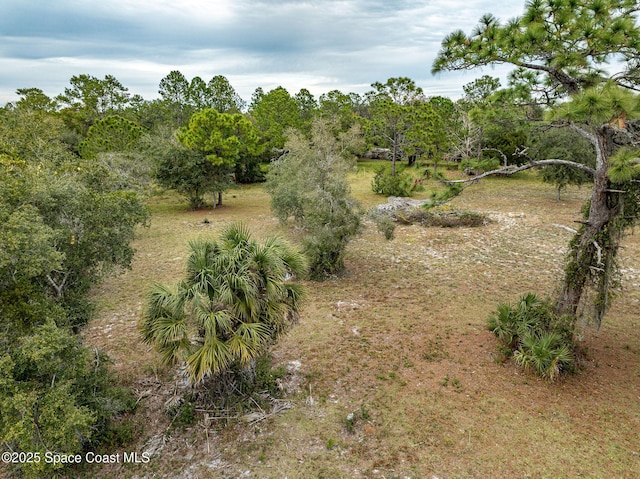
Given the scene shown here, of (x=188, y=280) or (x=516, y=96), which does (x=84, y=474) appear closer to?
(x=188, y=280)

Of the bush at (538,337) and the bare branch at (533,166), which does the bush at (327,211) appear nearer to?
the bare branch at (533,166)

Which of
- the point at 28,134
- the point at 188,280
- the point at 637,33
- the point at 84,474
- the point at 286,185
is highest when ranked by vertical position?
the point at 637,33

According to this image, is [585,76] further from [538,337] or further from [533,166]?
[538,337]

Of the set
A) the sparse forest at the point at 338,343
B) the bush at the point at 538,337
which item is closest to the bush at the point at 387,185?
the sparse forest at the point at 338,343

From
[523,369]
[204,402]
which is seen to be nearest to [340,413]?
[204,402]

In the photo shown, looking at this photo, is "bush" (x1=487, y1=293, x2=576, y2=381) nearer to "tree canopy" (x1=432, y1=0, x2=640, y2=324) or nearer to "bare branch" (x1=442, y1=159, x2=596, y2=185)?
"tree canopy" (x1=432, y1=0, x2=640, y2=324)

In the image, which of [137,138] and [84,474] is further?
[137,138]

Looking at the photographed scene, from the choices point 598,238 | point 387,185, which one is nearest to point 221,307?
point 598,238
